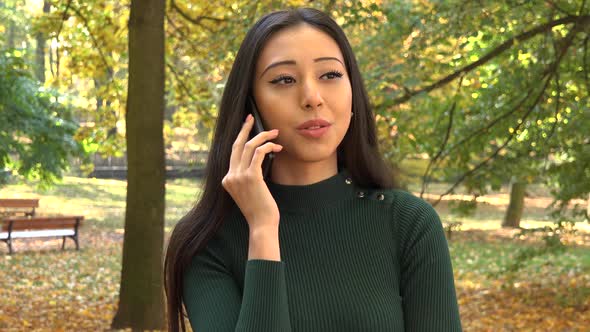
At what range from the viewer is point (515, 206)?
23.2 meters

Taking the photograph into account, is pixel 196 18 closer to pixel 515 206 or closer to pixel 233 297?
pixel 233 297

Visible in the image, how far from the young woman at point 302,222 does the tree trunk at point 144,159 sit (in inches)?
253

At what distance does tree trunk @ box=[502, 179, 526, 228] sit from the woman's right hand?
21082 millimetres

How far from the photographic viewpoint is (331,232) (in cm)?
226

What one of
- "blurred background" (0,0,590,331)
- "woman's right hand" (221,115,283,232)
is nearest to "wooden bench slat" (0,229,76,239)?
"blurred background" (0,0,590,331)

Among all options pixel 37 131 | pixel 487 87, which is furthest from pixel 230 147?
pixel 37 131

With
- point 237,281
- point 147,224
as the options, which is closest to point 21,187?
point 147,224

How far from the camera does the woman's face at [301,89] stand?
220 cm

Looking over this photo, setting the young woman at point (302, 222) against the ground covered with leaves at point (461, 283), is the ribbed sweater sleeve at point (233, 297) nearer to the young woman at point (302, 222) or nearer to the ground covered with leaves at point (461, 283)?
the young woman at point (302, 222)

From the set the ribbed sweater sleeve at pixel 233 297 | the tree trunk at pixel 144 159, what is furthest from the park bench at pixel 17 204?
the ribbed sweater sleeve at pixel 233 297

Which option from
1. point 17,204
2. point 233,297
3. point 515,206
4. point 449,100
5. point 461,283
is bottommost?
point 17,204

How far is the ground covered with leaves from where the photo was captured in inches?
406

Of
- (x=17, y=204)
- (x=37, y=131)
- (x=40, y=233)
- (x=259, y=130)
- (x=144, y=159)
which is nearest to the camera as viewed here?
(x=259, y=130)

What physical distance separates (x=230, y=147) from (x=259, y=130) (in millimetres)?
130
